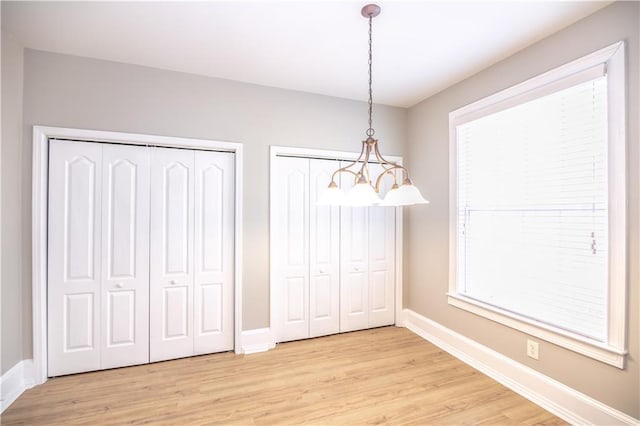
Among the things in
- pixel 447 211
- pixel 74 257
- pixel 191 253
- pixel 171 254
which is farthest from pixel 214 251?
pixel 447 211

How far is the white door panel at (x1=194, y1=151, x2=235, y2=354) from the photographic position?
9.90 feet

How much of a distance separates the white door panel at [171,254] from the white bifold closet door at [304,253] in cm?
86

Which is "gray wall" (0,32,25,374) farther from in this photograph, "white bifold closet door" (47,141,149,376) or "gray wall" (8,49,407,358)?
"white bifold closet door" (47,141,149,376)

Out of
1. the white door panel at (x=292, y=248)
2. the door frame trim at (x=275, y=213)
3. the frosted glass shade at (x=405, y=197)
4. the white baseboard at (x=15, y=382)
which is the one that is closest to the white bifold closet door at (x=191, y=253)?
the door frame trim at (x=275, y=213)

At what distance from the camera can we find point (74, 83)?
2609 mm

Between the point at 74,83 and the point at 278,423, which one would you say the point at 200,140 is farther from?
the point at 278,423

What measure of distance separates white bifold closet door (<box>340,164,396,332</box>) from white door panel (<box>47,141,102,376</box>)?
2.43 metres

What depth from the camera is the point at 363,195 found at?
5.58 feet

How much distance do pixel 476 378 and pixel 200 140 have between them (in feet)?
10.9

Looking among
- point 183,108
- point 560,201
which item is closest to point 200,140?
point 183,108

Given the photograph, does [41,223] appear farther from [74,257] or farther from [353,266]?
[353,266]

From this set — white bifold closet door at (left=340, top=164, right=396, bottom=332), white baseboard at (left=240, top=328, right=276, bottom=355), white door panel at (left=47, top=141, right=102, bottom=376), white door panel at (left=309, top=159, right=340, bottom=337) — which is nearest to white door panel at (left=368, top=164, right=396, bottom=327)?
white bifold closet door at (left=340, top=164, right=396, bottom=332)

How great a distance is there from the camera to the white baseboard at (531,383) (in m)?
1.94

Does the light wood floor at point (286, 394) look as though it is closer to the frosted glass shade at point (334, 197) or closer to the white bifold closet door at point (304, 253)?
the white bifold closet door at point (304, 253)
